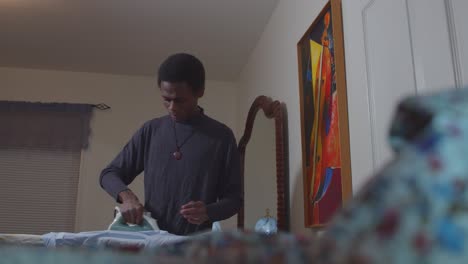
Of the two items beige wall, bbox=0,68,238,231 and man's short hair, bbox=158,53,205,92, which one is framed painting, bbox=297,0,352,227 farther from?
beige wall, bbox=0,68,238,231

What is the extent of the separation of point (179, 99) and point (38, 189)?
2444 mm

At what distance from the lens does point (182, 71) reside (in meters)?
1.65

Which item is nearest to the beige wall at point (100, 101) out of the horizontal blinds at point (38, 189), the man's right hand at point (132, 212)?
the horizontal blinds at point (38, 189)

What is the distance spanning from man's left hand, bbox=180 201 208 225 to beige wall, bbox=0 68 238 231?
2.33 m

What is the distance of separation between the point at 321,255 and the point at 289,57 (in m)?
2.26

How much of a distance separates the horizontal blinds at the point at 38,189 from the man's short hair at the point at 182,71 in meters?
2.33

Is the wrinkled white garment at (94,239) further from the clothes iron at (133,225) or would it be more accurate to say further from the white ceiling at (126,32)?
the white ceiling at (126,32)

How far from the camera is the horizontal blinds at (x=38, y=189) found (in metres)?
3.59

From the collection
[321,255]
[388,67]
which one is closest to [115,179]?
[388,67]

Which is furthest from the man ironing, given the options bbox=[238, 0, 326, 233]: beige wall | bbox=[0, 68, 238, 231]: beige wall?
bbox=[0, 68, 238, 231]: beige wall

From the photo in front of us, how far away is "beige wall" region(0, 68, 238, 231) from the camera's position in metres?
3.70

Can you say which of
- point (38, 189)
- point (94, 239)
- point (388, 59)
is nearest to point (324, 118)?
point (388, 59)

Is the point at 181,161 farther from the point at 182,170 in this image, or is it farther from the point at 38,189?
the point at 38,189

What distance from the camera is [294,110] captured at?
7.55 ft
